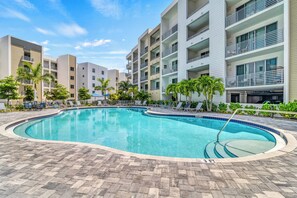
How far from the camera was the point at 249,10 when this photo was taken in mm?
Answer: 12984

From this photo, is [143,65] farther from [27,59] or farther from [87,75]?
[27,59]

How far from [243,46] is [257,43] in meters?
1.32

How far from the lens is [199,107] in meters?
15.2

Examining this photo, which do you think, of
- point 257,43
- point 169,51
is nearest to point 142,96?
point 169,51

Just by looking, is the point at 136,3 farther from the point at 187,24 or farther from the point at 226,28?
the point at 226,28

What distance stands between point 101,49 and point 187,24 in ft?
60.0

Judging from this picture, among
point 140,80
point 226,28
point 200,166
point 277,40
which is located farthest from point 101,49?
point 200,166

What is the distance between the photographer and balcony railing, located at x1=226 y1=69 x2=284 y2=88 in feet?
36.1

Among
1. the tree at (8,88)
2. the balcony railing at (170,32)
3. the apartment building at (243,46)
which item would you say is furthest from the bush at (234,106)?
the tree at (8,88)

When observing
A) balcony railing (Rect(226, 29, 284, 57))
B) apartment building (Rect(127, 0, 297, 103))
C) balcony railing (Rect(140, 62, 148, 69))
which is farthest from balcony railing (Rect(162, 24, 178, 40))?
balcony railing (Rect(226, 29, 284, 57))

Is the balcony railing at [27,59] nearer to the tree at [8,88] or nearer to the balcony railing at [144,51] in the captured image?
the tree at [8,88]

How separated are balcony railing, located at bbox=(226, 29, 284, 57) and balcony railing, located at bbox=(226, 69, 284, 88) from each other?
2043mm

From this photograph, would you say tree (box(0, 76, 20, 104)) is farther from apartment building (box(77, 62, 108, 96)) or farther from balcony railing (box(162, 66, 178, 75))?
apartment building (box(77, 62, 108, 96))

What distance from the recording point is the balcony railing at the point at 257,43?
11117 millimetres
